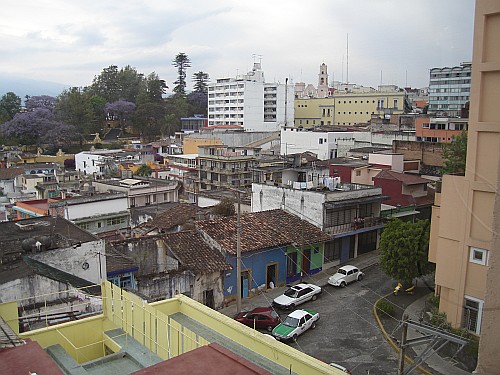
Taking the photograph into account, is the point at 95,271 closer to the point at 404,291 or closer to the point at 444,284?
the point at 444,284

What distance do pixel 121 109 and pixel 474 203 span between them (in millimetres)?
43689

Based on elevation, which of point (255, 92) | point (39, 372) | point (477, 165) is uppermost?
point (255, 92)

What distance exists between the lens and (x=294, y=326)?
32.0ft

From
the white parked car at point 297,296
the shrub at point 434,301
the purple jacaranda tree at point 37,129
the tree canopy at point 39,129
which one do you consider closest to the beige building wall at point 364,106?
the tree canopy at point 39,129

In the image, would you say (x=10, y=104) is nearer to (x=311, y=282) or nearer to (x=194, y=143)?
(x=194, y=143)

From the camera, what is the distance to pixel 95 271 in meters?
9.05

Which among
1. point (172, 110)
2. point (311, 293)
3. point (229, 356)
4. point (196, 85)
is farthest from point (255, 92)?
point (229, 356)

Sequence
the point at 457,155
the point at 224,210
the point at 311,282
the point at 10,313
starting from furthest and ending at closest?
1. the point at 224,210
2. the point at 457,155
3. the point at 311,282
4. the point at 10,313

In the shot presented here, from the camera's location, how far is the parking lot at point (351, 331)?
8.65 meters

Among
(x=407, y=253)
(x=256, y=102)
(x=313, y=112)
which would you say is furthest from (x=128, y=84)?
(x=407, y=253)

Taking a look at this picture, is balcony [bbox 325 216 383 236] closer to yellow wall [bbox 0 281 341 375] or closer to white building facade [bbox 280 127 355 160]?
yellow wall [bbox 0 281 341 375]

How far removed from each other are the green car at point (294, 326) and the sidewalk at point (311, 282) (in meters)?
1.65

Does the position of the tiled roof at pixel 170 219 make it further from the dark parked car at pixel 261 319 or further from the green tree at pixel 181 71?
the green tree at pixel 181 71

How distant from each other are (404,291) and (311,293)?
228 cm
